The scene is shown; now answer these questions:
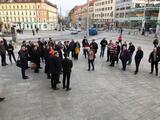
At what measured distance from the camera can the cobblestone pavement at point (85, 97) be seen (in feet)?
22.2

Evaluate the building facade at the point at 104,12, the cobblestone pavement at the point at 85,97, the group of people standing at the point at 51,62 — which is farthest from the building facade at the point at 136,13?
the group of people standing at the point at 51,62

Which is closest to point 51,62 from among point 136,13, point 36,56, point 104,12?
point 36,56

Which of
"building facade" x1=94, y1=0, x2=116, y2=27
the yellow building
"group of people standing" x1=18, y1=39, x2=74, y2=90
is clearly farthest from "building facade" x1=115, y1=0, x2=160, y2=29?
"group of people standing" x1=18, y1=39, x2=74, y2=90

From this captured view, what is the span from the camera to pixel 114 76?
11.3 m

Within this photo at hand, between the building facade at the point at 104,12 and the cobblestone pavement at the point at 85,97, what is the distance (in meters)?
77.9

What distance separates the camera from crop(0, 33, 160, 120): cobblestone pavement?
22.2ft

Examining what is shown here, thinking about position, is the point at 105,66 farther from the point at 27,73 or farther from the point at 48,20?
the point at 48,20

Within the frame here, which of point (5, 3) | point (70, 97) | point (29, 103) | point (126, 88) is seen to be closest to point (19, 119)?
point (29, 103)

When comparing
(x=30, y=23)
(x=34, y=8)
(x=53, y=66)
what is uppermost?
(x=34, y=8)

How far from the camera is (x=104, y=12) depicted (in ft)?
309

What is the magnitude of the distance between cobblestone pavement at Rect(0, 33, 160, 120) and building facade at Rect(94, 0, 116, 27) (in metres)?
77.9

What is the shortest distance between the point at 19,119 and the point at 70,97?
8.00 ft

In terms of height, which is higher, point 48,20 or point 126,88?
point 48,20

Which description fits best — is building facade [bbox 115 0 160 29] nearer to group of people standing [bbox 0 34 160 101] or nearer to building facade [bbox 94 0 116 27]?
building facade [bbox 94 0 116 27]
